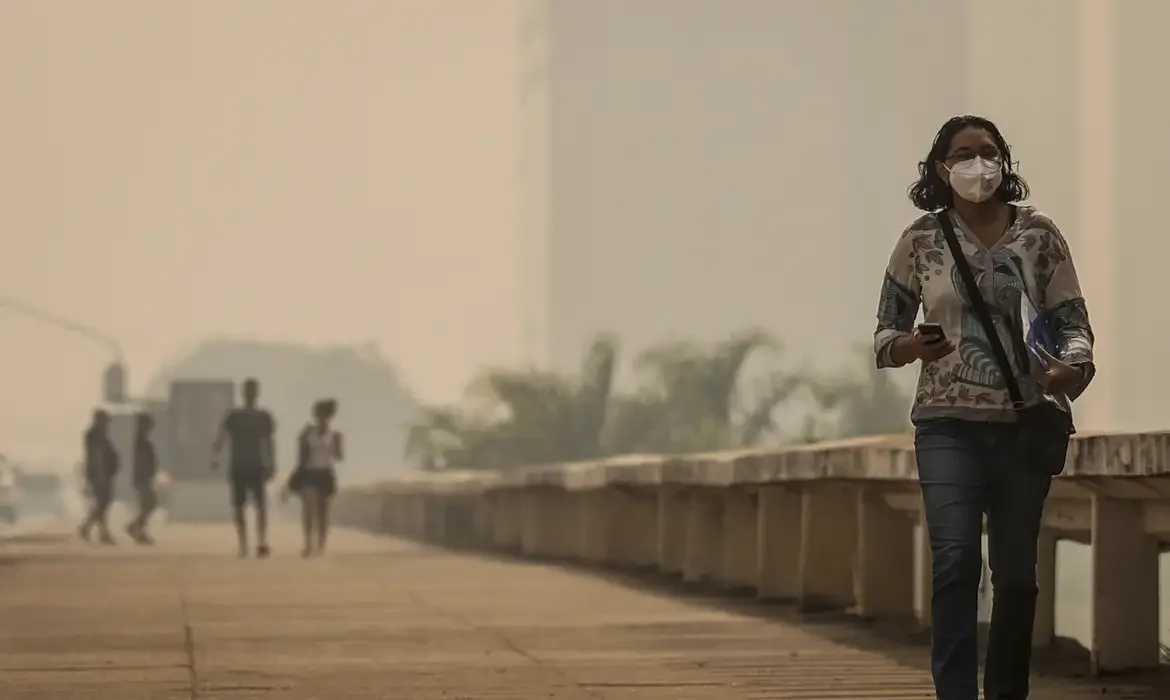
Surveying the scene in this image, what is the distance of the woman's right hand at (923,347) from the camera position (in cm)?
691

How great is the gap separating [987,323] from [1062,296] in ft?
0.96

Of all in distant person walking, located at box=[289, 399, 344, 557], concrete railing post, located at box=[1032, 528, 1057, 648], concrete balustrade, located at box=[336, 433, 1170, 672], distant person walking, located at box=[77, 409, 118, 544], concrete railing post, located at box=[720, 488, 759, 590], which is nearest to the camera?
concrete balustrade, located at box=[336, 433, 1170, 672]

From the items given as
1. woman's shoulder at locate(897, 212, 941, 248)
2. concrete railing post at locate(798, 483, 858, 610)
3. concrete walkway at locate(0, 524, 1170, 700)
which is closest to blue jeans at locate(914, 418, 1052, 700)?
woman's shoulder at locate(897, 212, 941, 248)

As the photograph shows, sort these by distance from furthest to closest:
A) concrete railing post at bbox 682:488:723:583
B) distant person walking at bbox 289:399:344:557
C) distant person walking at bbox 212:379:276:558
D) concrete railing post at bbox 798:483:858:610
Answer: distant person walking at bbox 289:399:344:557 → distant person walking at bbox 212:379:276:558 → concrete railing post at bbox 682:488:723:583 → concrete railing post at bbox 798:483:858:610

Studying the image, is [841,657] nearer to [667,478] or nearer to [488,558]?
[667,478]

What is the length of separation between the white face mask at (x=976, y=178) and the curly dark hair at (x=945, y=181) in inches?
5.6

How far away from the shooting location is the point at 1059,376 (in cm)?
689

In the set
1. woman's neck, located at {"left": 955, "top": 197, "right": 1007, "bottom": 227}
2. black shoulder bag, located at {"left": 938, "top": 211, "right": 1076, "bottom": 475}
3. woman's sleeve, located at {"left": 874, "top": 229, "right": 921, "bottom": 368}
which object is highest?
woman's neck, located at {"left": 955, "top": 197, "right": 1007, "bottom": 227}

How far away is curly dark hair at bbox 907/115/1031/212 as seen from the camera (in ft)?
23.7

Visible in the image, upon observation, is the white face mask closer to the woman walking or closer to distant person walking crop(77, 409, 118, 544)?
the woman walking

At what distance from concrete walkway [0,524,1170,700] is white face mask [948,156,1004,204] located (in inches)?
106

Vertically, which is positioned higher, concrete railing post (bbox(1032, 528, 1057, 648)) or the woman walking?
the woman walking

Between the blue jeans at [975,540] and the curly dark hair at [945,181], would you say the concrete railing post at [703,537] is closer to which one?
the curly dark hair at [945,181]

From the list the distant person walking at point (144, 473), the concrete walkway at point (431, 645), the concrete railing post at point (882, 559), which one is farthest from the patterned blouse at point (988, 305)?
the distant person walking at point (144, 473)
